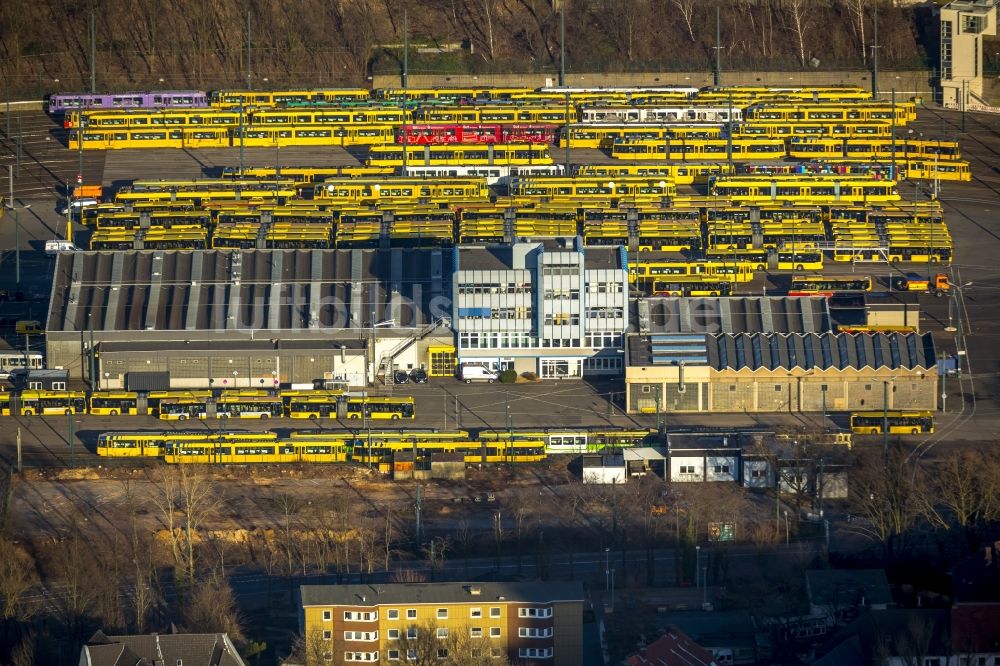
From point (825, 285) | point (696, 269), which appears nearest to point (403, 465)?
point (696, 269)

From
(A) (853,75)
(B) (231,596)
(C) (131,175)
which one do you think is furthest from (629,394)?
(A) (853,75)

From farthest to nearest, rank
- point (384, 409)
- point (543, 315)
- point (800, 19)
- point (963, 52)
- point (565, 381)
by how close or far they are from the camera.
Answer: point (800, 19) → point (963, 52) → point (565, 381) → point (543, 315) → point (384, 409)

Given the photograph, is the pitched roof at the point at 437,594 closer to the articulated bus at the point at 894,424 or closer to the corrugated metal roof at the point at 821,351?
the articulated bus at the point at 894,424

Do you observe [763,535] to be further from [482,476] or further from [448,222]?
[448,222]

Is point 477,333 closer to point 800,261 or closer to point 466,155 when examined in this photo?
point 800,261

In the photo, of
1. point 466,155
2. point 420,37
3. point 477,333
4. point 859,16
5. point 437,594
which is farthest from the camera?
point 420,37
